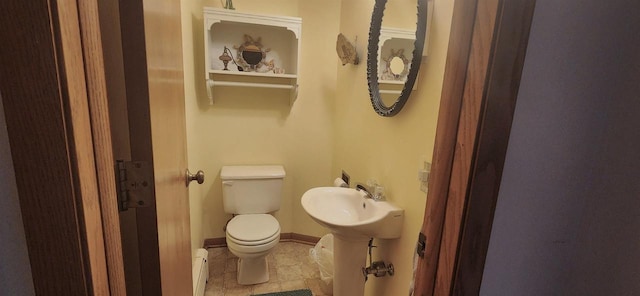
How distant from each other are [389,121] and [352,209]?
532mm

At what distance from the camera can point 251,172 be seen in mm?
2236

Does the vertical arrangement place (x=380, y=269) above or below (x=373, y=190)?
below

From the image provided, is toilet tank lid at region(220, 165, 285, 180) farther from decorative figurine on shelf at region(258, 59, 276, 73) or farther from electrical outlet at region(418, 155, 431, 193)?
electrical outlet at region(418, 155, 431, 193)

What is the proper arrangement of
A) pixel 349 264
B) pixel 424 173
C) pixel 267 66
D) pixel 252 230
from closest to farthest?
pixel 424 173, pixel 349 264, pixel 252 230, pixel 267 66

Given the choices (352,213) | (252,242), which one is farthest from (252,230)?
(352,213)

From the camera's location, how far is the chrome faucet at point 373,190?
1.45 metres

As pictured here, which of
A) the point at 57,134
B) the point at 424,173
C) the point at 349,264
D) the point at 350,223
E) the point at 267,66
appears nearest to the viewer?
the point at 57,134

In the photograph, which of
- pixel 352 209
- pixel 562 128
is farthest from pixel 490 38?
pixel 352 209

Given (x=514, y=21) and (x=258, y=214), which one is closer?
(x=514, y=21)

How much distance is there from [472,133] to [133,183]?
69cm

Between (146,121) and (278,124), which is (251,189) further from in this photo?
(146,121)

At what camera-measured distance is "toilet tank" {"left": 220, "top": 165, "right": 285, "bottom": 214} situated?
2.18m

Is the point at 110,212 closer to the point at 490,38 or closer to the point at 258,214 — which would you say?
the point at 490,38

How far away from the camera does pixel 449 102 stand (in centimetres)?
64
